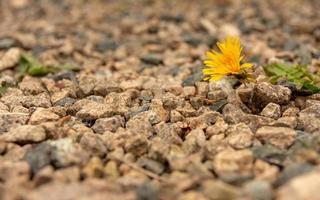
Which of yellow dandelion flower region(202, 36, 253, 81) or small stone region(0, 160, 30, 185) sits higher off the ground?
yellow dandelion flower region(202, 36, 253, 81)

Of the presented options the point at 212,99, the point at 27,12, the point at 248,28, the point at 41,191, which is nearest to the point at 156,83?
the point at 212,99

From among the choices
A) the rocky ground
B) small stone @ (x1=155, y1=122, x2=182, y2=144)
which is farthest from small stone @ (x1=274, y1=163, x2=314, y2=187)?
small stone @ (x1=155, y1=122, x2=182, y2=144)

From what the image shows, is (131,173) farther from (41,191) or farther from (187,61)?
(187,61)

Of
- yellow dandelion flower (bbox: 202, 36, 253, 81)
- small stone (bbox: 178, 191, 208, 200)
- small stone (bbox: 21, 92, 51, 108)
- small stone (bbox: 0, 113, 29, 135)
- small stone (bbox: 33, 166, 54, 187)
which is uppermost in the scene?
yellow dandelion flower (bbox: 202, 36, 253, 81)

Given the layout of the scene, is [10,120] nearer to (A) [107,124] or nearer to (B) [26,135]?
(B) [26,135]

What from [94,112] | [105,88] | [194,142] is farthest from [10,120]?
[194,142]

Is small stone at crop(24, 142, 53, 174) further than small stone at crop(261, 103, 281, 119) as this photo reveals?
No

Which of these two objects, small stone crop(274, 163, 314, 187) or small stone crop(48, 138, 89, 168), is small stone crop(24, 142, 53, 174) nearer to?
small stone crop(48, 138, 89, 168)
